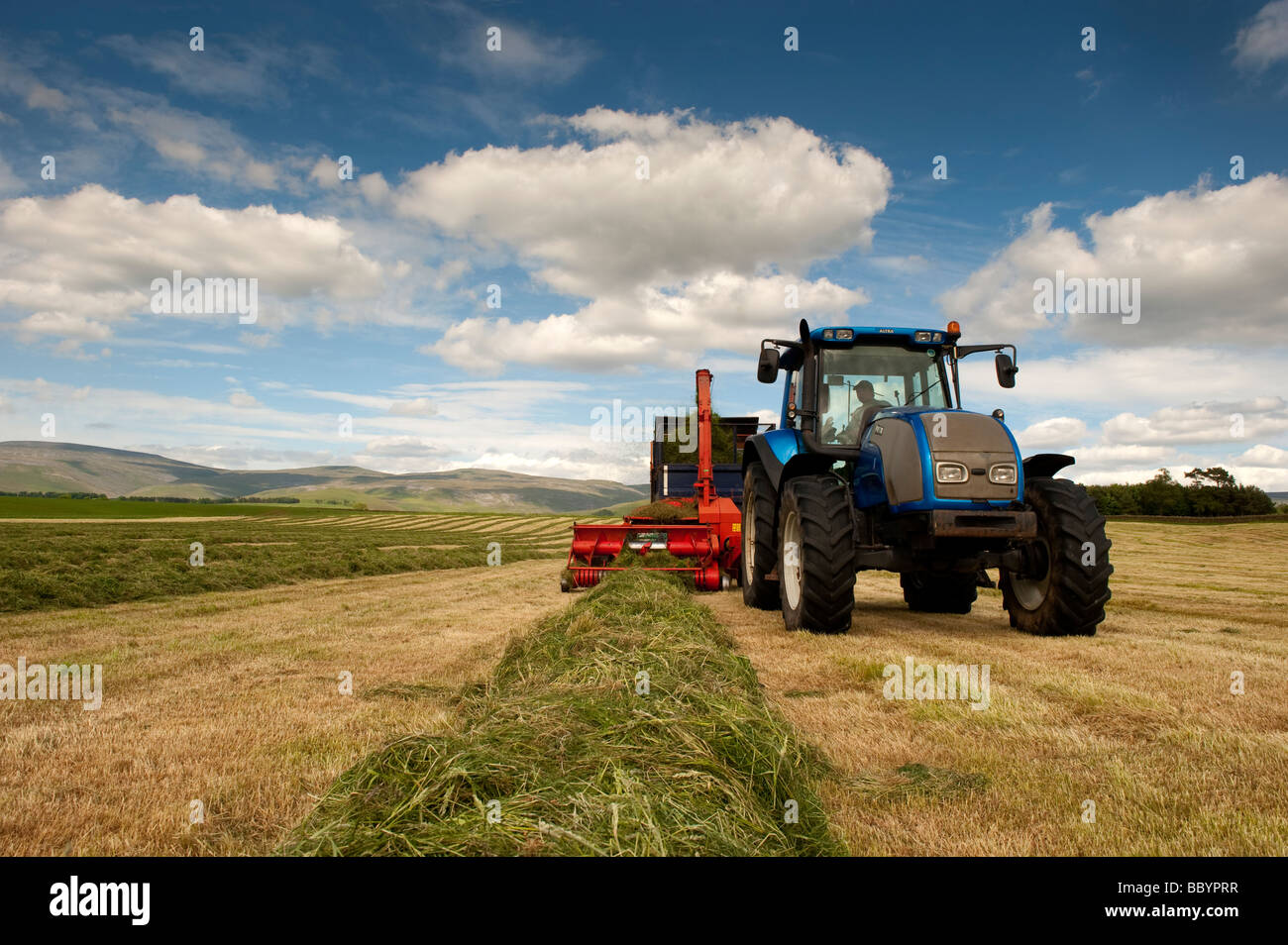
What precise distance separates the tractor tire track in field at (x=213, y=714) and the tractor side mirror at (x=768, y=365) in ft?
11.3

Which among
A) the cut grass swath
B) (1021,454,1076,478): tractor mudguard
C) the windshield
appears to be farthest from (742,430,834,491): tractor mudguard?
the cut grass swath

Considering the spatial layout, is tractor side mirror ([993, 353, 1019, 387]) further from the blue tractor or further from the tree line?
the tree line

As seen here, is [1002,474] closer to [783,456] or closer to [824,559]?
[824,559]

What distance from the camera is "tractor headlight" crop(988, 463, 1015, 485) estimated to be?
6551mm

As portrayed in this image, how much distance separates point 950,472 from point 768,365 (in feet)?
7.29

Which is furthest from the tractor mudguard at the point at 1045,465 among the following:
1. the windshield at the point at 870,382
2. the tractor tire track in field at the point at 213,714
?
the tractor tire track in field at the point at 213,714

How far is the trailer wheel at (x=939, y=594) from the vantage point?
345 inches

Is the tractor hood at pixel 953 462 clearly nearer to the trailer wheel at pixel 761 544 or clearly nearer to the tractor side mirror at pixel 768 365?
the tractor side mirror at pixel 768 365

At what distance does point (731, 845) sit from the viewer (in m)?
2.27
